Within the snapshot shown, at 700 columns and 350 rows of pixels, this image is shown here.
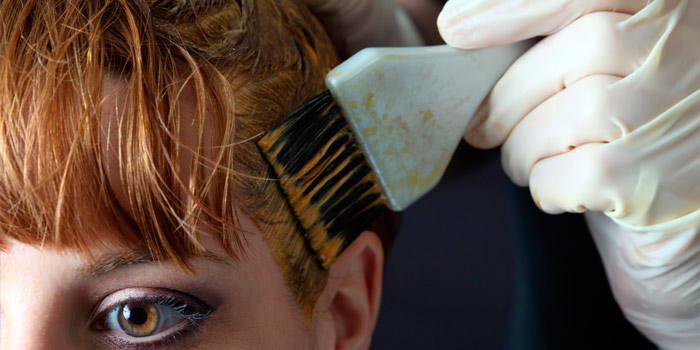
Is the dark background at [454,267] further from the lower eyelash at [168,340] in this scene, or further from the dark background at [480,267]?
the lower eyelash at [168,340]

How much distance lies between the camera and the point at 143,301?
2.82ft

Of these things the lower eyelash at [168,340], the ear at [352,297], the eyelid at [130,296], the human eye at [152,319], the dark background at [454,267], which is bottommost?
the dark background at [454,267]

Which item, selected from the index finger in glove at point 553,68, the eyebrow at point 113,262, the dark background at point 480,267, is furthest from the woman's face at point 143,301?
the dark background at point 480,267

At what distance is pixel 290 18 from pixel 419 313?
2.47 feet

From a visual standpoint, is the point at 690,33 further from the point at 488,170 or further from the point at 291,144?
the point at 488,170

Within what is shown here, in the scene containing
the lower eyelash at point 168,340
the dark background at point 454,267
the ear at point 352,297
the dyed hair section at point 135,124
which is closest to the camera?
the dyed hair section at point 135,124

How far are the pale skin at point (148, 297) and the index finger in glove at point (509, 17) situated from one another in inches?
13.9

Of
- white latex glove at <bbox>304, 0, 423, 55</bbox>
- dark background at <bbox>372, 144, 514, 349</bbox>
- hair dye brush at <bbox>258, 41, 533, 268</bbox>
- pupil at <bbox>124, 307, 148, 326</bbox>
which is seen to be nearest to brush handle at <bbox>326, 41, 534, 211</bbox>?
hair dye brush at <bbox>258, 41, 533, 268</bbox>

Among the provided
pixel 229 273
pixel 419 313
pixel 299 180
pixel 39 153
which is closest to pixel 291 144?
pixel 299 180

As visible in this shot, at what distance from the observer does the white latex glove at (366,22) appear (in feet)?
3.69

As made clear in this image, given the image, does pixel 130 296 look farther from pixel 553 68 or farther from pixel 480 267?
pixel 480 267

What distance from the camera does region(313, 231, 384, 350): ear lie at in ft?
3.40

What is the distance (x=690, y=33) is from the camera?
89 cm

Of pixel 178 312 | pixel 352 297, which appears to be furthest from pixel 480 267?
pixel 178 312
